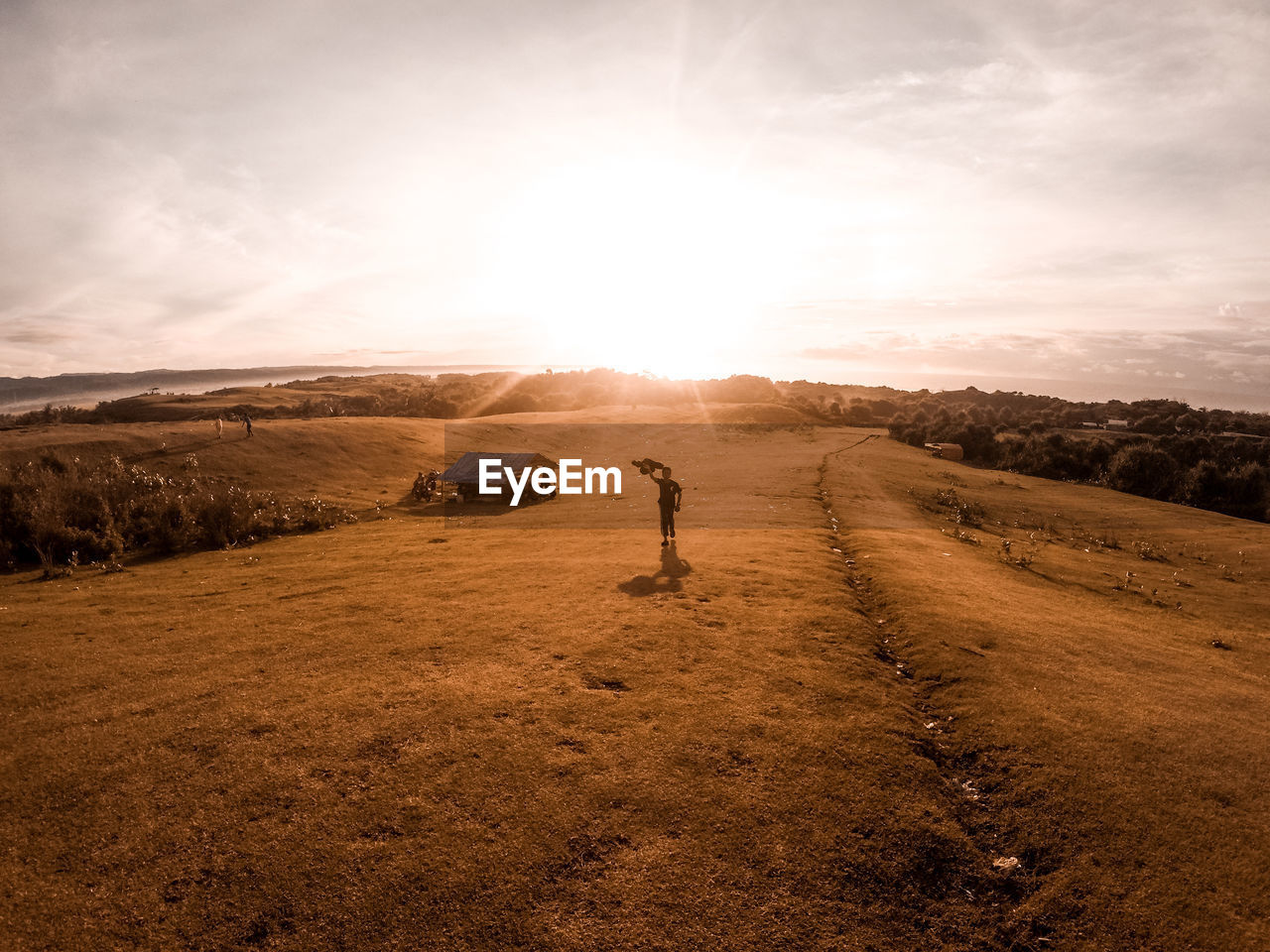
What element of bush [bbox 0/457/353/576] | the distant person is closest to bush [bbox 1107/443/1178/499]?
the distant person

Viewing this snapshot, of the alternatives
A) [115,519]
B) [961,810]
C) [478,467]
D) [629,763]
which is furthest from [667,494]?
[115,519]

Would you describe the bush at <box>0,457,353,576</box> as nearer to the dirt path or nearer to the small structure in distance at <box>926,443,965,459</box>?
the dirt path

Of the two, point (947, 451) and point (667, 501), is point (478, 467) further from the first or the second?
point (947, 451)

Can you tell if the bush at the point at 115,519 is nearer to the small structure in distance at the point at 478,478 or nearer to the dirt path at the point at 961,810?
the small structure in distance at the point at 478,478

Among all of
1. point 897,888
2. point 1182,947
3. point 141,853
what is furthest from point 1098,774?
point 141,853

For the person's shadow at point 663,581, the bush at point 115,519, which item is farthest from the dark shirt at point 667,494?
the bush at point 115,519
